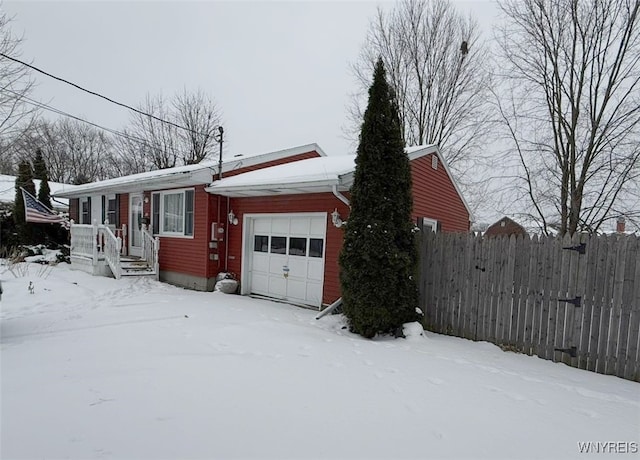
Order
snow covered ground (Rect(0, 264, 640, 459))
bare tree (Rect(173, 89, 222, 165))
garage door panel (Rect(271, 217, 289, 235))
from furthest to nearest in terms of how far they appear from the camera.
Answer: bare tree (Rect(173, 89, 222, 165)) < garage door panel (Rect(271, 217, 289, 235)) < snow covered ground (Rect(0, 264, 640, 459))

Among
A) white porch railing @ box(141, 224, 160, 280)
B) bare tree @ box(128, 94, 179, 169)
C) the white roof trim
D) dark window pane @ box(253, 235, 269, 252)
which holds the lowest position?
white porch railing @ box(141, 224, 160, 280)

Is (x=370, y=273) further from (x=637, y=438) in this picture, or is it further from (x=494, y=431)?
(x=637, y=438)

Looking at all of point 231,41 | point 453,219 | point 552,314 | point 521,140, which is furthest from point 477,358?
point 231,41

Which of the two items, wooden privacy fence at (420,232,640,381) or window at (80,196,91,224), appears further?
window at (80,196,91,224)

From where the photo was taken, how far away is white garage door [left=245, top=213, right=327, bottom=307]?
25.5 ft

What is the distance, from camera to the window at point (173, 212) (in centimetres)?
971

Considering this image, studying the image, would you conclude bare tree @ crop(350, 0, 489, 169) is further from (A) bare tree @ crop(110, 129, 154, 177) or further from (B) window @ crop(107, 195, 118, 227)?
(A) bare tree @ crop(110, 129, 154, 177)

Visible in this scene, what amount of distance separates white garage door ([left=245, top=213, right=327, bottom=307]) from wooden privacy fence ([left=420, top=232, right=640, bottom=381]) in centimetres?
251

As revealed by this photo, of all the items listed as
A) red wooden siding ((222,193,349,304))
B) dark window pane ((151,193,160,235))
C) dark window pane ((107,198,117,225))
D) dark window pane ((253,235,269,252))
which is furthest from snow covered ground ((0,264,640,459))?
dark window pane ((107,198,117,225))

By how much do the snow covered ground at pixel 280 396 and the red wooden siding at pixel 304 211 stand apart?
1.93 m

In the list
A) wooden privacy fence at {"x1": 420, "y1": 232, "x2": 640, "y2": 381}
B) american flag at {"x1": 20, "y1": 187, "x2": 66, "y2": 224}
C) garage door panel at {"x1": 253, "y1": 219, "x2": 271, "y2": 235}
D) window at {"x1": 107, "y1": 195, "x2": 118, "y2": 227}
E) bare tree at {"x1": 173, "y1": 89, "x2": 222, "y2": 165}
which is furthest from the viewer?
bare tree at {"x1": 173, "y1": 89, "x2": 222, "y2": 165}

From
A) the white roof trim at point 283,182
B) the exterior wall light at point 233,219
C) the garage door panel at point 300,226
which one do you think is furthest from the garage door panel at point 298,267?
the exterior wall light at point 233,219

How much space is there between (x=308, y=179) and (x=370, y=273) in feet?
8.33

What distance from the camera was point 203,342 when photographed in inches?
178
